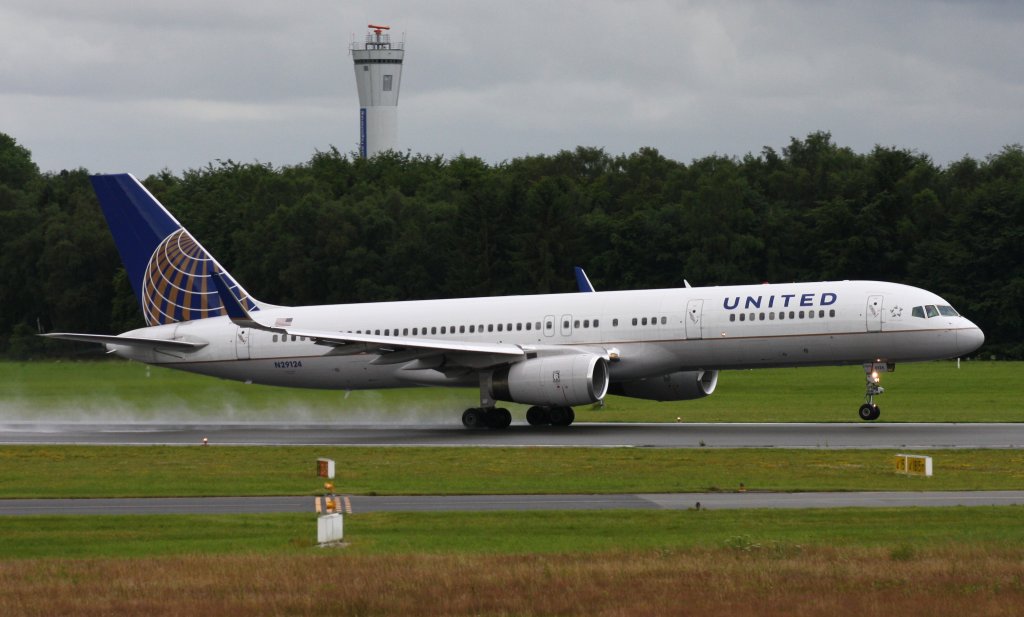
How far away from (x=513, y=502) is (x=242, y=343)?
79.4 feet

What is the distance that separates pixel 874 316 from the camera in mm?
40656

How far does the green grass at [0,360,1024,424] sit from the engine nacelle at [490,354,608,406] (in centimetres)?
623

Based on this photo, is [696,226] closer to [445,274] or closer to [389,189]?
[445,274]

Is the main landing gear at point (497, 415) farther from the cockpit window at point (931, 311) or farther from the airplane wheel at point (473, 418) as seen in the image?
the cockpit window at point (931, 311)

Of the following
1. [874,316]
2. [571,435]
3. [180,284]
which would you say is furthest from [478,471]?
[180,284]

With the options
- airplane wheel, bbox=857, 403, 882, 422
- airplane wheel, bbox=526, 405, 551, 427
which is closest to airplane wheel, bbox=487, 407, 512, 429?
airplane wheel, bbox=526, 405, 551, 427

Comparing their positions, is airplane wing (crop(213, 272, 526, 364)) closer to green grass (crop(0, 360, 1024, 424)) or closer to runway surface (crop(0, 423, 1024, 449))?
runway surface (crop(0, 423, 1024, 449))

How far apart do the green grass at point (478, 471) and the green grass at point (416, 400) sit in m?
12.6

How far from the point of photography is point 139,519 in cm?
2297

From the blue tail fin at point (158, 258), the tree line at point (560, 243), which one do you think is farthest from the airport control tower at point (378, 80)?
the blue tail fin at point (158, 258)

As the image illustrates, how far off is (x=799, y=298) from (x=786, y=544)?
23.2 m

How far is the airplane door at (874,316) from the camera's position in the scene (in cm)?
4059

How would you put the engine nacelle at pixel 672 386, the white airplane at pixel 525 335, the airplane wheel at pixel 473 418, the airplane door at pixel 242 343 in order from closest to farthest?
1. the white airplane at pixel 525 335
2. the airplane wheel at pixel 473 418
3. the engine nacelle at pixel 672 386
4. the airplane door at pixel 242 343

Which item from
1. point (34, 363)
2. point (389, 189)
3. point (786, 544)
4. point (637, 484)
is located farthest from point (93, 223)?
point (786, 544)
